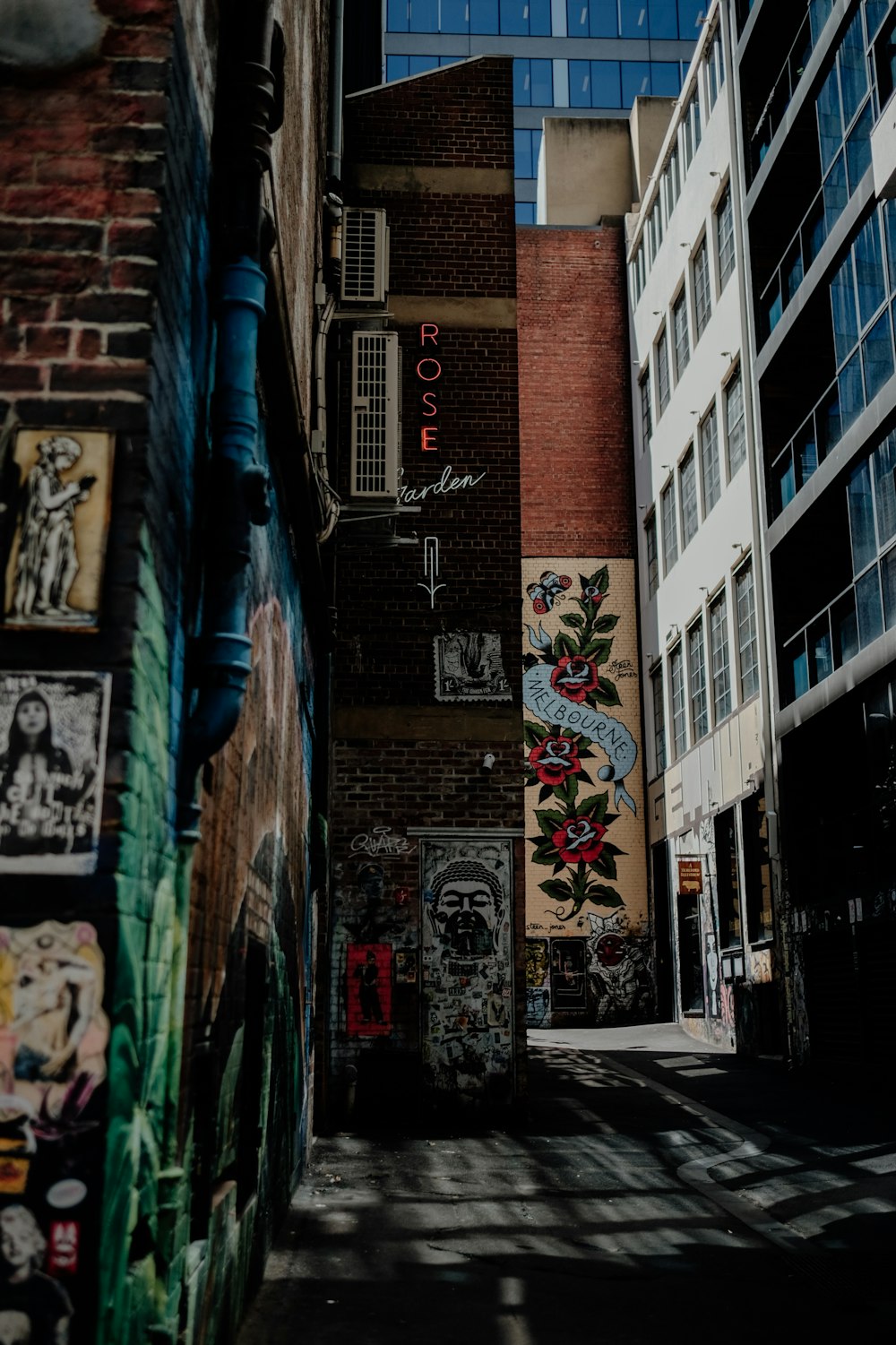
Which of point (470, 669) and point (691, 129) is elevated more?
point (691, 129)

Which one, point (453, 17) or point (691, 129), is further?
point (453, 17)

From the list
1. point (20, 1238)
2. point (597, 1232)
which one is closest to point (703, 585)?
point (597, 1232)

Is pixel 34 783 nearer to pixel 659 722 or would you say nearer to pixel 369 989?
pixel 369 989

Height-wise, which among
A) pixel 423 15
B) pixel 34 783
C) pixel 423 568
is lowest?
pixel 34 783

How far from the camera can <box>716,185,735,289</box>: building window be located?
2127cm

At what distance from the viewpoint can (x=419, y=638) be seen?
1255cm

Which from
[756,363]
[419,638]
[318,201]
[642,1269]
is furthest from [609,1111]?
[756,363]

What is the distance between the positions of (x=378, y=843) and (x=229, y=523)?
8578 millimetres

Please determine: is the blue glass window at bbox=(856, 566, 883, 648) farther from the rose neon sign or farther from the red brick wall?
the red brick wall

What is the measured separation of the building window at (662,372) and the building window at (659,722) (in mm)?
5512

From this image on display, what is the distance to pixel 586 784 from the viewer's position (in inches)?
1051

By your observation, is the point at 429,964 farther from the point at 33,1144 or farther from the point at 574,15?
the point at 574,15

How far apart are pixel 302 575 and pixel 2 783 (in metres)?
5.49

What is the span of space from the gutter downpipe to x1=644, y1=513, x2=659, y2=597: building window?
74.1 feet
